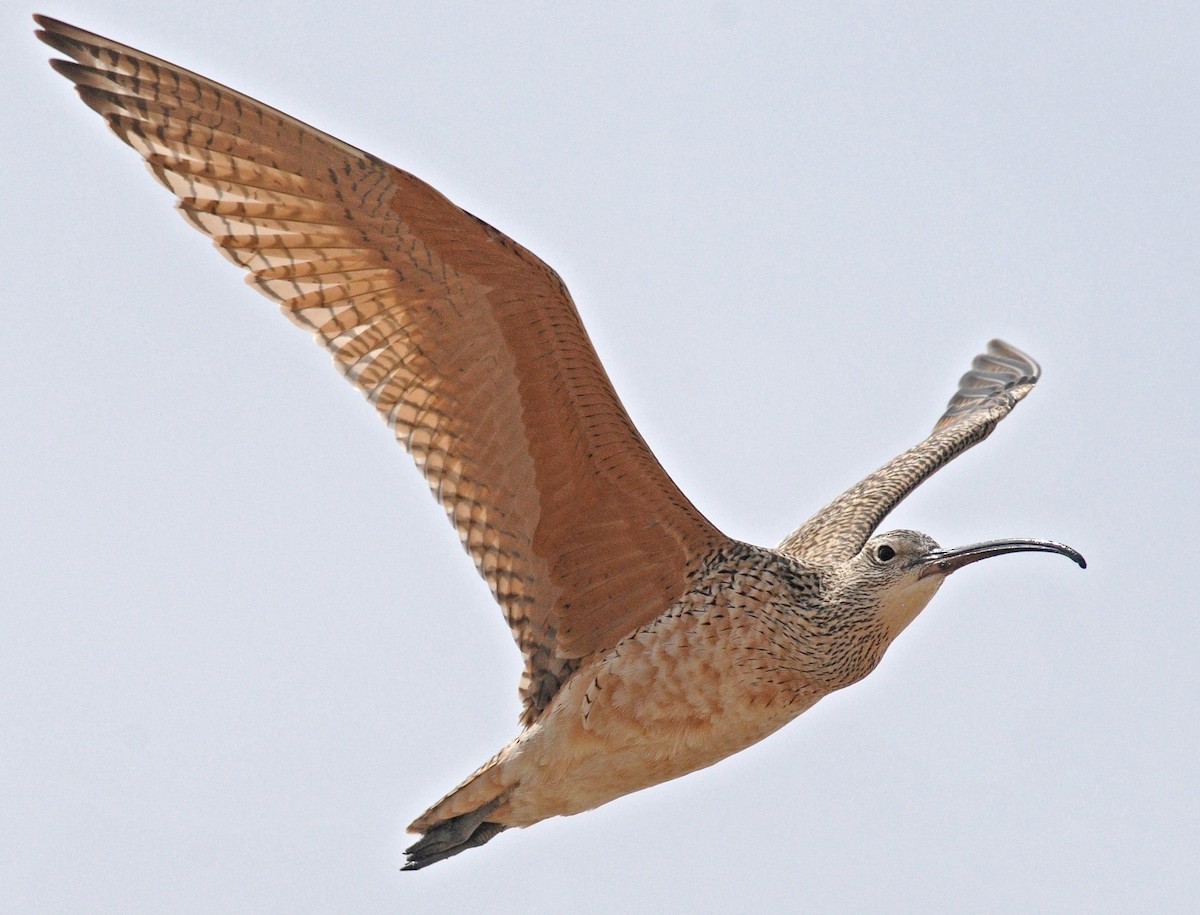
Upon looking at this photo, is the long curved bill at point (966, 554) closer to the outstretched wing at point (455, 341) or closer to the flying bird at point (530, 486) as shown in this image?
the flying bird at point (530, 486)

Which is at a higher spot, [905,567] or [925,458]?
[925,458]

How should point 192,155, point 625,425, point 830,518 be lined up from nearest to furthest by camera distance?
point 192,155 → point 625,425 → point 830,518

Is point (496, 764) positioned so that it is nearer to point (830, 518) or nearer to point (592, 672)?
point (592, 672)

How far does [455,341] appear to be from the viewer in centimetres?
1045

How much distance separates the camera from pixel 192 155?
32.1 feet

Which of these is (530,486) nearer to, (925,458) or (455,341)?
(455,341)

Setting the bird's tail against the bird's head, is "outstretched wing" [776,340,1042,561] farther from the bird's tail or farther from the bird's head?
the bird's tail

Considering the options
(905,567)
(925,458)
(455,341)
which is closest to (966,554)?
(905,567)

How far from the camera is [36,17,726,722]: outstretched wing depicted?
9.73 m

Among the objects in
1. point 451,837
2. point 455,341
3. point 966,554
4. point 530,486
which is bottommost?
point 451,837

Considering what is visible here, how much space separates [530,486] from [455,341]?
109 centimetres

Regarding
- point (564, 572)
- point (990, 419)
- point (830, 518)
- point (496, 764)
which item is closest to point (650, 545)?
point (564, 572)

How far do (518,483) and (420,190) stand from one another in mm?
2048

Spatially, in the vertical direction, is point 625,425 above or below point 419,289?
below
